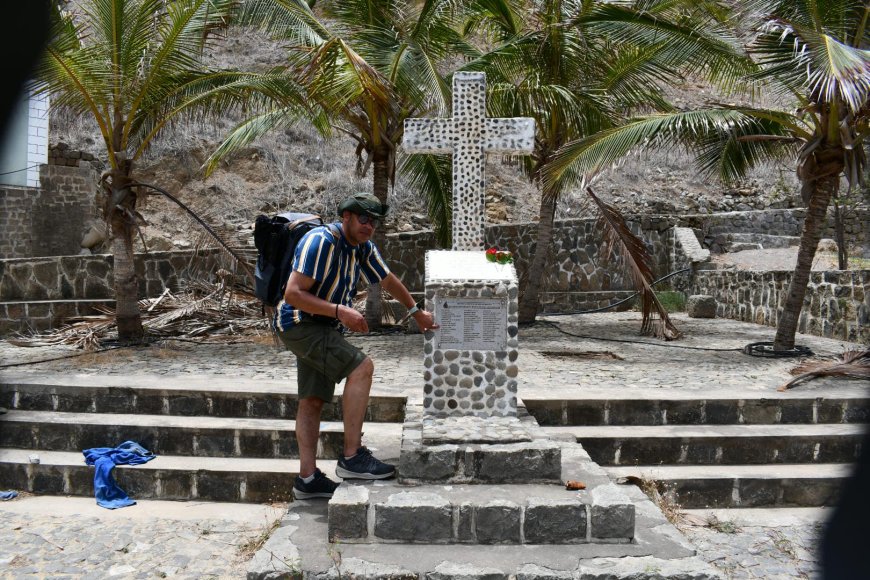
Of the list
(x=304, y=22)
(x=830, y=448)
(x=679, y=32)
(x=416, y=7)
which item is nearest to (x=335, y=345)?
(x=830, y=448)

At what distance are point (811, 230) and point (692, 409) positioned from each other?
13.1 ft

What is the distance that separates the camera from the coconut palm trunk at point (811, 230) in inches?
336

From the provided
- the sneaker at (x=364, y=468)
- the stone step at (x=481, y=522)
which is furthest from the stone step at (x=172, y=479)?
the stone step at (x=481, y=522)

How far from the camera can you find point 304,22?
10109mm

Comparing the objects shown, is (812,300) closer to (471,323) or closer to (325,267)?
(471,323)

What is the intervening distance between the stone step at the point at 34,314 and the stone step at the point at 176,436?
6.02 meters

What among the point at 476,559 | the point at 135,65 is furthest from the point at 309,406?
the point at 135,65

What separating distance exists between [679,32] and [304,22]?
5.20 meters

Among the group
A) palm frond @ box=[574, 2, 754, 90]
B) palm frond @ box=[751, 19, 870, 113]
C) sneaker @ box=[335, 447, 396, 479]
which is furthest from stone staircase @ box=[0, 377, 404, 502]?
palm frond @ box=[574, 2, 754, 90]

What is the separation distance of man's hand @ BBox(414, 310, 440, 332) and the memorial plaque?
0.26ft

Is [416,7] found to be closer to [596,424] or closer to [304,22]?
A: [304,22]

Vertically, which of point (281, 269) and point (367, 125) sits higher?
point (367, 125)

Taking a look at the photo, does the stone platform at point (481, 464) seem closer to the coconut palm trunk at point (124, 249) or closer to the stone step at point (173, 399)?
the stone step at point (173, 399)

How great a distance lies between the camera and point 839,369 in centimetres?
724
